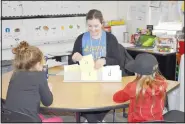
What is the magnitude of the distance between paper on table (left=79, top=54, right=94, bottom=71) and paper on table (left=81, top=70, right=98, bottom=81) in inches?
1.5

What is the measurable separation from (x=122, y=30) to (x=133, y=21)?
0.23 metres

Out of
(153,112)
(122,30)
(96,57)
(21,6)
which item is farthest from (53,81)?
(122,30)

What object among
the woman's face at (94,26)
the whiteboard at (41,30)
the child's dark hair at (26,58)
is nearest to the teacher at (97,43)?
the woman's face at (94,26)

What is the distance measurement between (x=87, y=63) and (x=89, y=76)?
12 centimetres

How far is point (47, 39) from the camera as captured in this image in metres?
3.92

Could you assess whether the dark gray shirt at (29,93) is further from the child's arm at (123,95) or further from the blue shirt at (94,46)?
the blue shirt at (94,46)

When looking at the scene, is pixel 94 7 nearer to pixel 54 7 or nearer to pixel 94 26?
pixel 54 7

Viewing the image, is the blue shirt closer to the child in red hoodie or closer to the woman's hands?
the woman's hands

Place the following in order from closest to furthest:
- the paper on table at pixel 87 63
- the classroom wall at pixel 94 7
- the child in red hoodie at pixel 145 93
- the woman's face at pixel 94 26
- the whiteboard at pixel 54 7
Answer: the child in red hoodie at pixel 145 93 < the paper on table at pixel 87 63 < the woman's face at pixel 94 26 < the whiteboard at pixel 54 7 < the classroom wall at pixel 94 7

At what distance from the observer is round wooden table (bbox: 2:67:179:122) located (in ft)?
6.22

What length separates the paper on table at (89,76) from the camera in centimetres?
244

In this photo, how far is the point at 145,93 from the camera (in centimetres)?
181

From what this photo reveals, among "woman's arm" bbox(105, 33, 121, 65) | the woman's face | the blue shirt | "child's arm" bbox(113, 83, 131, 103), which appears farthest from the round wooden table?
the woman's face

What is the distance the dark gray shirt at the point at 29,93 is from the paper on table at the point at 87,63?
532 mm
